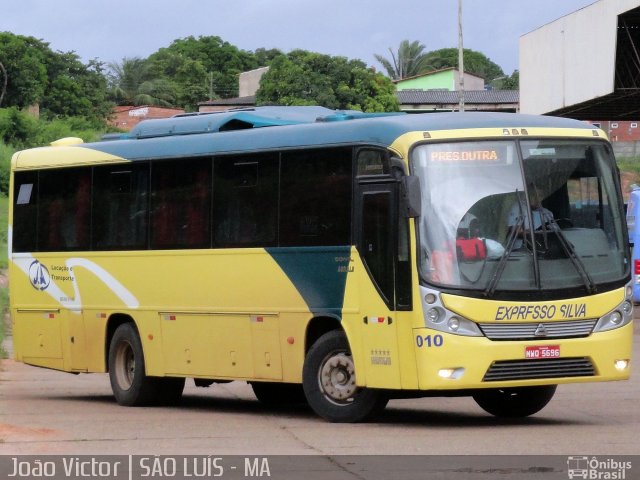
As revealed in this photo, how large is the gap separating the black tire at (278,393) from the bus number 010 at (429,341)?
4.16 m

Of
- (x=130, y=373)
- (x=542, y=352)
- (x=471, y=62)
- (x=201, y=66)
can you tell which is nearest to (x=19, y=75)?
(x=201, y=66)

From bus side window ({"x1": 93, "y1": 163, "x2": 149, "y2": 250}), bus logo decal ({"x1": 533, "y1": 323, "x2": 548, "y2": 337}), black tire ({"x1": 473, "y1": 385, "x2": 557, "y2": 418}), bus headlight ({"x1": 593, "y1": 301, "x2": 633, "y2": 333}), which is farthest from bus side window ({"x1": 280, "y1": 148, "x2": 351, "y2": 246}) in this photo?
bus side window ({"x1": 93, "y1": 163, "x2": 149, "y2": 250})

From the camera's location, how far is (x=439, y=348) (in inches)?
531

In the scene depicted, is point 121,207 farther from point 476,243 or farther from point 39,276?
point 476,243

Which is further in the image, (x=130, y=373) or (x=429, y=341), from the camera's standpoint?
(x=130, y=373)

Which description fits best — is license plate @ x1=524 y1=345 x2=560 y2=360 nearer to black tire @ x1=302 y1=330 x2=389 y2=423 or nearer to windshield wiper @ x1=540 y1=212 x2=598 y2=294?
windshield wiper @ x1=540 y1=212 x2=598 y2=294

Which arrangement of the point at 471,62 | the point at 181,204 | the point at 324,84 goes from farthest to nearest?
the point at 471,62, the point at 324,84, the point at 181,204

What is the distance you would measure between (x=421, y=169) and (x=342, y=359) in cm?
206

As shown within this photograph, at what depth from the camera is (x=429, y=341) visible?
13.5 meters

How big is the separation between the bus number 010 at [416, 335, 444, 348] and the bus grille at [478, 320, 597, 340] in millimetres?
395

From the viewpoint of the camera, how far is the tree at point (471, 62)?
14738cm

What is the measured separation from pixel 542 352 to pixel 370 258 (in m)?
1.82

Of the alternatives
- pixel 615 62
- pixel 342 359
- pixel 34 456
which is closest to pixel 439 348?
pixel 342 359

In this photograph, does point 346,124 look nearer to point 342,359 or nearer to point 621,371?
point 342,359
